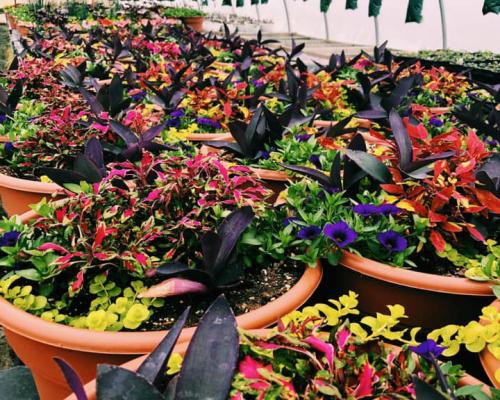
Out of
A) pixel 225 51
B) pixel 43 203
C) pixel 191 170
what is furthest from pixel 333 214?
pixel 225 51

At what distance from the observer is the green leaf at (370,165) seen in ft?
4.92

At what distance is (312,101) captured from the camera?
3012mm

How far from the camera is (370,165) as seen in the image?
1524mm

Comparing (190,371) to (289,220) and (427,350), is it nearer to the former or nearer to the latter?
(427,350)

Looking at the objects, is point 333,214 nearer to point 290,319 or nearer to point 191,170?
point 191,170

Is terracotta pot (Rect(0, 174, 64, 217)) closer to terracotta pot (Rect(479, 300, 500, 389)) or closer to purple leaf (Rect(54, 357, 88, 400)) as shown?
purple leaf (Rect(54, 357, 88, 400))

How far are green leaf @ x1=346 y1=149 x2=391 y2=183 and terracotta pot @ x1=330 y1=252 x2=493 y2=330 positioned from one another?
277mm

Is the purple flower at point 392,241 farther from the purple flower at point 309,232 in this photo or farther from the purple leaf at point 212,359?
the purple leaf at point 212,359

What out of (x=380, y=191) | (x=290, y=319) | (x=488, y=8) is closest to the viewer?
(x=290, y=319)

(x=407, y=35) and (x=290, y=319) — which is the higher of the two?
(x=290, y=319)

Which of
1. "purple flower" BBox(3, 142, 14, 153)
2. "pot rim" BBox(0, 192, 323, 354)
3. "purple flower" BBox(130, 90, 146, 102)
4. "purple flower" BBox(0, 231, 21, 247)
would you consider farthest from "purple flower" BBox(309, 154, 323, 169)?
"purple flower" BBox(130, 90, 146, 102)

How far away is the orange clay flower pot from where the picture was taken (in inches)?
41.3

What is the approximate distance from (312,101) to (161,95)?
869 mm

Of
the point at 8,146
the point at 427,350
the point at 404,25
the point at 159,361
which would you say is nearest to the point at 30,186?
the point at 8,146
